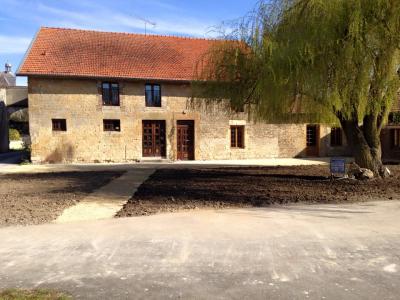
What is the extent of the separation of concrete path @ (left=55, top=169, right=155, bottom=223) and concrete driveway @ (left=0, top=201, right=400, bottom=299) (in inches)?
27.0

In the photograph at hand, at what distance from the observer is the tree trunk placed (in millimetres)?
13328

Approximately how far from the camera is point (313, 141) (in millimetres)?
28141

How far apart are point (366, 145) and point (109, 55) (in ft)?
54.5

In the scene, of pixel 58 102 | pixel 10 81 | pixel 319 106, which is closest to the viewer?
pixel 319 106

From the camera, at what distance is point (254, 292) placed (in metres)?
4.60

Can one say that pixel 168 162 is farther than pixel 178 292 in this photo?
Yes

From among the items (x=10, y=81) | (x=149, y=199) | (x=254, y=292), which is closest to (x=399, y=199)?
(x=149, y=199)

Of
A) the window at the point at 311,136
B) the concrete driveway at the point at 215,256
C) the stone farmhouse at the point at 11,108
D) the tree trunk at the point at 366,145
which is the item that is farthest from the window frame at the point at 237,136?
the concrete driveway at the point at 215,256

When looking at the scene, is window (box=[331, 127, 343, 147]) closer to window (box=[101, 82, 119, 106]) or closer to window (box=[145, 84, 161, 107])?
window (box=[145, 84, 161, 107])

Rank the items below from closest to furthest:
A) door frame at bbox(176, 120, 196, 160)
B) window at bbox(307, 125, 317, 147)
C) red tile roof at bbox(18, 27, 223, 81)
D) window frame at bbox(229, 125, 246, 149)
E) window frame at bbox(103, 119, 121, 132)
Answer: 1. red tile roof at bbox(18, 27, 223, 81)
2. window frame at bbox(103, 119, 121, 132)
3. door frame at bbox(176, 120, 196, 160)
4. window frame at bbox(229, 125, 246, 149)
5. window at bbox(307, 125, 317, 147)

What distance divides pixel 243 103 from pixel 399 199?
5721mm

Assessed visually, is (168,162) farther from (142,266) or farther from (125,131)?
(142,266)

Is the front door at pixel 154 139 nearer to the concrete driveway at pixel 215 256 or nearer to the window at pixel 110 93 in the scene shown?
the window at pixel 110 93

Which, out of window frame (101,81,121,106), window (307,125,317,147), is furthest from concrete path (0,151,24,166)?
window (307,125,317,147)
